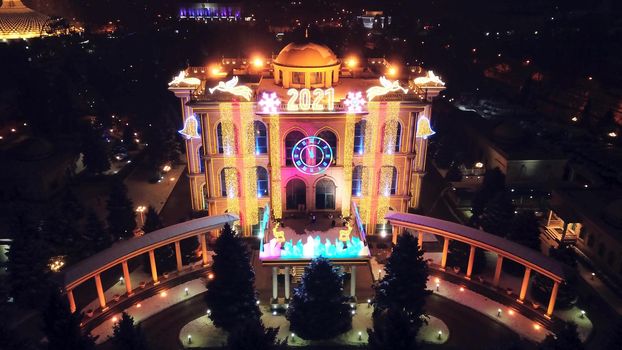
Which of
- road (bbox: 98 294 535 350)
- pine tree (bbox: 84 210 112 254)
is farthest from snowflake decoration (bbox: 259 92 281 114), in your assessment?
pine tree (bbox: 84 210 112 254)

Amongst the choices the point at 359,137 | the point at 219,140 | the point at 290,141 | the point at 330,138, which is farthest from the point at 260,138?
the point at 359,137

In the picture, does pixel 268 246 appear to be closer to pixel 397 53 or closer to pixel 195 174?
pixel 195 174

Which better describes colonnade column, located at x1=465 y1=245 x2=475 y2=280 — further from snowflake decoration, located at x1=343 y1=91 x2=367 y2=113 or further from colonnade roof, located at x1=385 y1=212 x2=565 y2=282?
snowflake decoration, located at x1=343 y1=91 x2=367 y2=113

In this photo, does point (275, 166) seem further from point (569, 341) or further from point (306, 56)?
point (569, 341)

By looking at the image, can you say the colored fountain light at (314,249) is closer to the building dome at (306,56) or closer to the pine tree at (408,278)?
the pine tree at (408,278)

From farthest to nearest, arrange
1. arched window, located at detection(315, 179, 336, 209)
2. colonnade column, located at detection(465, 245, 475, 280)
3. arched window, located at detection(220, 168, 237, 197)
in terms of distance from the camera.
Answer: arched window, located at detection(315, 179, 336, 209) < arched window, located at detection(220, 168, 237, 197) < colonnade column, located at detection(465, 245, 475, 280)
